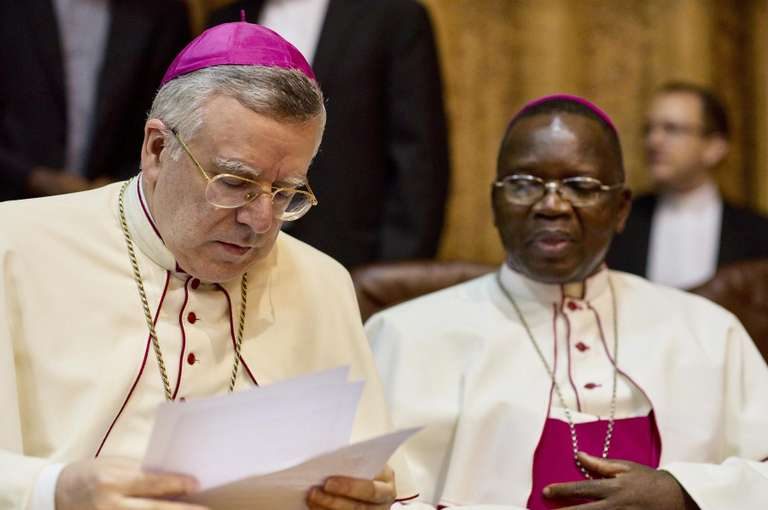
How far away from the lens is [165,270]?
2781mm

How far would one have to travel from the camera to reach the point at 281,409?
90.9 inches

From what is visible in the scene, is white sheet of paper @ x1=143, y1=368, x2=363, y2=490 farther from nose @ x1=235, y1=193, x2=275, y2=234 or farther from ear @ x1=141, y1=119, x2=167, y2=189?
ear @ x1=141, y1=119, x2=167, y2=189

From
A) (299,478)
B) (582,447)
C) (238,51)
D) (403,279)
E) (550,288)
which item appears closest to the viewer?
(299,478)

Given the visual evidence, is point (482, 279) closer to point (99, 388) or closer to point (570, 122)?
point (570, 122)

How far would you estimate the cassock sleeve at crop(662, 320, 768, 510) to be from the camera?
10.4 ft

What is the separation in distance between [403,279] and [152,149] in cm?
159

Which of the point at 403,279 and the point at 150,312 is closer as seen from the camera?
the point at 150,312

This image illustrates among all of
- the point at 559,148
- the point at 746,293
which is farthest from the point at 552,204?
the point at 746,293

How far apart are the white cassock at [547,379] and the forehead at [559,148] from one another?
0.34 meters

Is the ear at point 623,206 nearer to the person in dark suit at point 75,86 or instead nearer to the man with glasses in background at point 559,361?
the man with glasses in background at point 559,361

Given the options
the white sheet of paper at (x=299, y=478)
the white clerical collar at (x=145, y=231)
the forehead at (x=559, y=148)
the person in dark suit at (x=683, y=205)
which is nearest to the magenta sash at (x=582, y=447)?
the forehead at (x=559, y=148)

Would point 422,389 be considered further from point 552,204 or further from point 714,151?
point 714,151

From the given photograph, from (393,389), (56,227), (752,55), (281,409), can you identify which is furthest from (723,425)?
(752,55)

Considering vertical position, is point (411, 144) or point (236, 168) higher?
point (236, 168)
